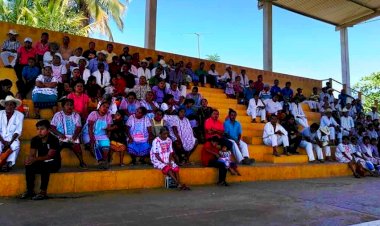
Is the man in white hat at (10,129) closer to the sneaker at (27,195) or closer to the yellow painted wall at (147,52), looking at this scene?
the sneaker at (27,195)

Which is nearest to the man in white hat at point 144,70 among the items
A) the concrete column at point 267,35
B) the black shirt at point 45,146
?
the black shirt at point 45,146

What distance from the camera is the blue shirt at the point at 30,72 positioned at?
8078 mm

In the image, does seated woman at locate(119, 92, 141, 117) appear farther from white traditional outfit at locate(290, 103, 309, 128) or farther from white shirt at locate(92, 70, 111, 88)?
white traditional outfit at locate(290, 103, 309, 128)

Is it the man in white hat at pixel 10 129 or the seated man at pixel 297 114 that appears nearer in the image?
the man in white hat at pixel 10 129

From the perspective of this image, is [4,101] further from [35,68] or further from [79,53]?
[79,53]

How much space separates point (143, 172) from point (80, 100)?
203 centimetres

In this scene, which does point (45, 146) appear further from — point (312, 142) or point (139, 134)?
point (312, 142)

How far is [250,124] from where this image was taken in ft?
34.5

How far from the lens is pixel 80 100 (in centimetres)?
725

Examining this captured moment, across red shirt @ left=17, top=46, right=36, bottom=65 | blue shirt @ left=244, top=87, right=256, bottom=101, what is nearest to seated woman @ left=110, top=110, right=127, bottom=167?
red shirt @ left=17, top=46, right=36, bottom=65

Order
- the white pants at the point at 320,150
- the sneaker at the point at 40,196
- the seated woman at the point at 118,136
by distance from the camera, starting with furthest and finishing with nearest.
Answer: the white pants at the point at 320,150 → the seated woman at the point at 118,136 → the sneaker at the point at 40,196

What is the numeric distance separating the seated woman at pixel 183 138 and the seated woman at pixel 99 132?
143 cm

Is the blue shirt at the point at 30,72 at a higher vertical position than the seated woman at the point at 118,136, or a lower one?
higher

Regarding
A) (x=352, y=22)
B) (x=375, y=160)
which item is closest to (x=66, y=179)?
(x=375, y=160)
